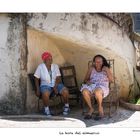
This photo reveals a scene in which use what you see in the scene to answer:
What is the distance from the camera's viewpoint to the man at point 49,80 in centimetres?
949

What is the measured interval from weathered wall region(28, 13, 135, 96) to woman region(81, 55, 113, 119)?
0.56 metres

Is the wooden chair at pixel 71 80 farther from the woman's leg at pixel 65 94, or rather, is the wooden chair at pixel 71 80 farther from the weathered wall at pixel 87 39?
the woman's leg at pixel 65 94

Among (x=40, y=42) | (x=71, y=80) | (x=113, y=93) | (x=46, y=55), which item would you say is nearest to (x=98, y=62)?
(x=46, y=55)

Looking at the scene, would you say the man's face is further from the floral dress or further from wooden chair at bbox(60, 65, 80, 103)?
wooden chair at bbox(60, 65, 80, 103)

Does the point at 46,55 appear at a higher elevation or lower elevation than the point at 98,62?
higher

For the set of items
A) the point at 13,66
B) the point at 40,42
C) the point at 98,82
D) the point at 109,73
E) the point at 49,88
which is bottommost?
the point at 49,88

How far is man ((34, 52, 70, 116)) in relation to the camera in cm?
949

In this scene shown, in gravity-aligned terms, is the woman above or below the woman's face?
below

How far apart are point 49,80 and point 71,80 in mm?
1252

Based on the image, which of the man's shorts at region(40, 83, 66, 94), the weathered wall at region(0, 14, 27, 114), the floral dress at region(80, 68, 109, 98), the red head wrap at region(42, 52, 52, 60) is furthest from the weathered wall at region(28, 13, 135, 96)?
the man's shorts at region(40, 83, 66, 94)

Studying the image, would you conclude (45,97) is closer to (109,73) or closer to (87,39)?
(109,73)

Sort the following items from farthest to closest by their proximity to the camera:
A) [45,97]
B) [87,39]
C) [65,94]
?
[87,39] < [65,94] < [45,97]

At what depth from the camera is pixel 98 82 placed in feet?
31.1

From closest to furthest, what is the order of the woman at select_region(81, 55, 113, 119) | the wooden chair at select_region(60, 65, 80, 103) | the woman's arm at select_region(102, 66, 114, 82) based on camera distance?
the woman at select_region(81, 55, 113, 119) < the woman's arm at select_region(102, 66, 114, 82) < the wooden chair at select_region(60, 65, 80, 103)
